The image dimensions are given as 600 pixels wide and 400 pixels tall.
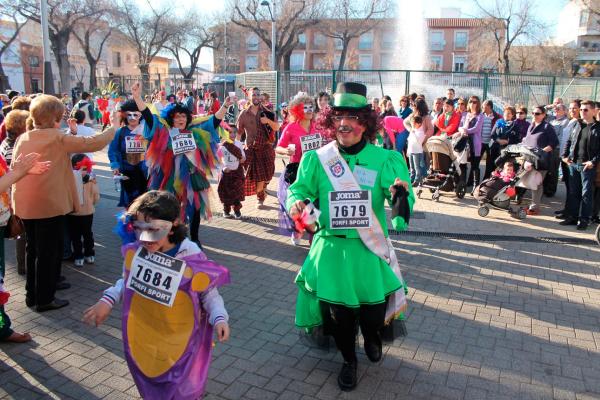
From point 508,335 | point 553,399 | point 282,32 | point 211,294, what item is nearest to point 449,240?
point 508,335

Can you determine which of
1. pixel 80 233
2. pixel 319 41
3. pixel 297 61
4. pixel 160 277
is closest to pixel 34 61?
pixel 297 61

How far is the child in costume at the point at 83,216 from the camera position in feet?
19.5

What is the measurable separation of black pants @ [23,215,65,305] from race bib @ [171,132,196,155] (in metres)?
1.71

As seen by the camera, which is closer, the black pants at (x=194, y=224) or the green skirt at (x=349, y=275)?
the green skirt at (x=349, y=275)

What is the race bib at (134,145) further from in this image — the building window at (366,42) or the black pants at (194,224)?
the building window at (366,42)

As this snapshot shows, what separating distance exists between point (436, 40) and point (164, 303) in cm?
7056

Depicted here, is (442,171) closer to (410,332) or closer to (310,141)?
(310,141)

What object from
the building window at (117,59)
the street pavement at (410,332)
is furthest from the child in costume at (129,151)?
the building window at (117,59)

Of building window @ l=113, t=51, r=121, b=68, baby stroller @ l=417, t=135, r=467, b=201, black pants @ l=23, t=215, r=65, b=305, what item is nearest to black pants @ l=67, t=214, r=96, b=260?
black pants @ l=23, t=215, r=65, b=305

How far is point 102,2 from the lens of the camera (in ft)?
125

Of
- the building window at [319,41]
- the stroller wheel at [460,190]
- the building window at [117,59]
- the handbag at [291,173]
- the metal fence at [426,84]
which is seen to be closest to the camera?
the handbag at [291,173]

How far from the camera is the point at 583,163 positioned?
7816 millimetres

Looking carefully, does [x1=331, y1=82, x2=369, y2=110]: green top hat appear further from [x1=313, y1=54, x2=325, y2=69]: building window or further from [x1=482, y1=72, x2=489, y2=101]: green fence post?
[x1=313, y1=54, x2=325, y2=69]: building window

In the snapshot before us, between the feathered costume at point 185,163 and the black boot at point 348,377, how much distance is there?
10.4 ft
